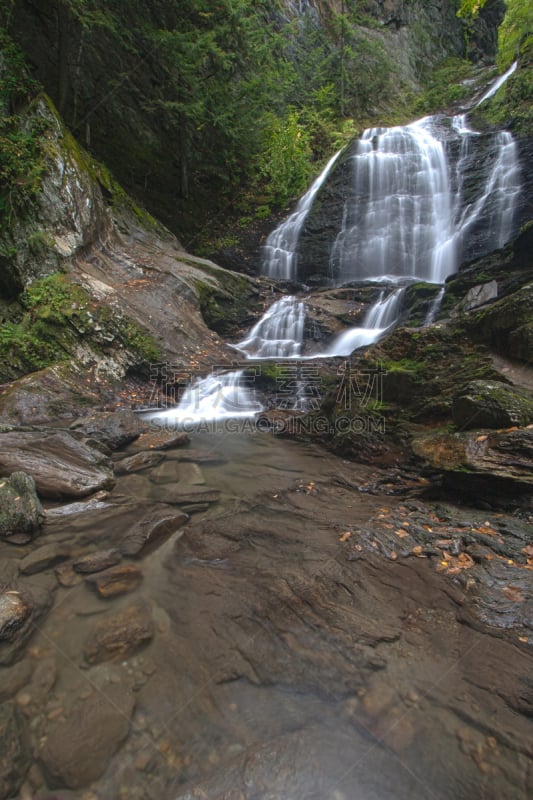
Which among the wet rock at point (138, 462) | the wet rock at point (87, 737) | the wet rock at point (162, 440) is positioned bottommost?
the wet rock at point (87, 737)

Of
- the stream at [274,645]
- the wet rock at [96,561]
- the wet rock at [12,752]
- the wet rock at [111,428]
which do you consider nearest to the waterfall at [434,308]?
the stream at [274,645]

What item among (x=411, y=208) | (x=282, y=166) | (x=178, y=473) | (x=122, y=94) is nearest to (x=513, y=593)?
(x=178, y=473)

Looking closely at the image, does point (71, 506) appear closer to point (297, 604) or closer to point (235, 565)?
point (235, 565)

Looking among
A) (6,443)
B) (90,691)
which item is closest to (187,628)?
(90,691)

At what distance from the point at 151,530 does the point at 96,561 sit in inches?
20.9

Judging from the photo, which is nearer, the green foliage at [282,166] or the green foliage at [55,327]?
the green foliage at [55,327]

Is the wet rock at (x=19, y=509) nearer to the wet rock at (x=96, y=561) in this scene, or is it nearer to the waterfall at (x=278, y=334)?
the wet rock at (x=96, y=561)

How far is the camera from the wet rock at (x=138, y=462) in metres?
5.02

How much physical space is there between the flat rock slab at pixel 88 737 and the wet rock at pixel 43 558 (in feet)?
4.24

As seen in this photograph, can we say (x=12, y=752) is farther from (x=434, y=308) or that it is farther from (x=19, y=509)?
(x=434, y=308)

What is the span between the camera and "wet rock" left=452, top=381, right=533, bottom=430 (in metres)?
3.99

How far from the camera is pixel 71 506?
3.93 metres

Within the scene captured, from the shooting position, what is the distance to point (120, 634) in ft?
8.02

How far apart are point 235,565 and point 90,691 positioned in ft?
4.27
